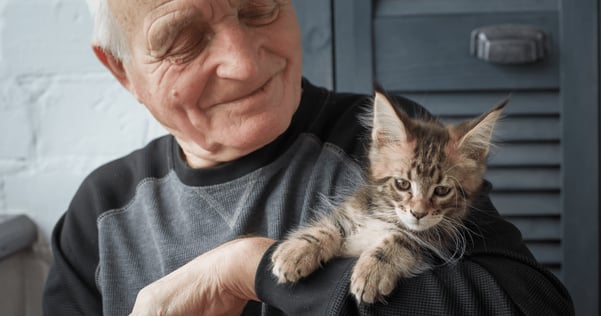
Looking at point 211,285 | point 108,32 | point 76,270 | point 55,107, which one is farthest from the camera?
point 55,107

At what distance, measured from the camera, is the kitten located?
1271 mm

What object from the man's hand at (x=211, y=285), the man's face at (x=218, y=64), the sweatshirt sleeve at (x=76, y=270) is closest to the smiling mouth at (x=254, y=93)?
the man's face at (x=218, y=64)

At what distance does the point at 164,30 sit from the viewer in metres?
1.32

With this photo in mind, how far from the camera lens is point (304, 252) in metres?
1.21

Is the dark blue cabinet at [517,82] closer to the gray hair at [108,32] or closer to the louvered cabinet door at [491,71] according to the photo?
the louvered cabinet door at [491,71]

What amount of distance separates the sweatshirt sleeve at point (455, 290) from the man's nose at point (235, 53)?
293 millimetres

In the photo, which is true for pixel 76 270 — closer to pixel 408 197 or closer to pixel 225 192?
pixel 225 192

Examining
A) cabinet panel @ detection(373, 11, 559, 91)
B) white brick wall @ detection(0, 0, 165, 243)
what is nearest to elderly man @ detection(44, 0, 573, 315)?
cabinet panel @ detection(373, 11, 559, 91)

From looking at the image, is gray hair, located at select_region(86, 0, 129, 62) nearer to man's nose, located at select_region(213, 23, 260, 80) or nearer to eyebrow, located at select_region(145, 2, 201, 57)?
eyebrow, located at select_region(145, 2, 201, 57)

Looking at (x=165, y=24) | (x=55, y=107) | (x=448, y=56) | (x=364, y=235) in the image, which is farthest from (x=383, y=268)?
(x=55, y=107)

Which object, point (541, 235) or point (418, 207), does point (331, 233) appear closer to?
point (418, 207)

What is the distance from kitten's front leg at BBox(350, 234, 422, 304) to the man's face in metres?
0.29

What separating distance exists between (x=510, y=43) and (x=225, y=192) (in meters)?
0.75

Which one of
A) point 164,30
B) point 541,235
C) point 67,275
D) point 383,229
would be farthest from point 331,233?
point 541,235
